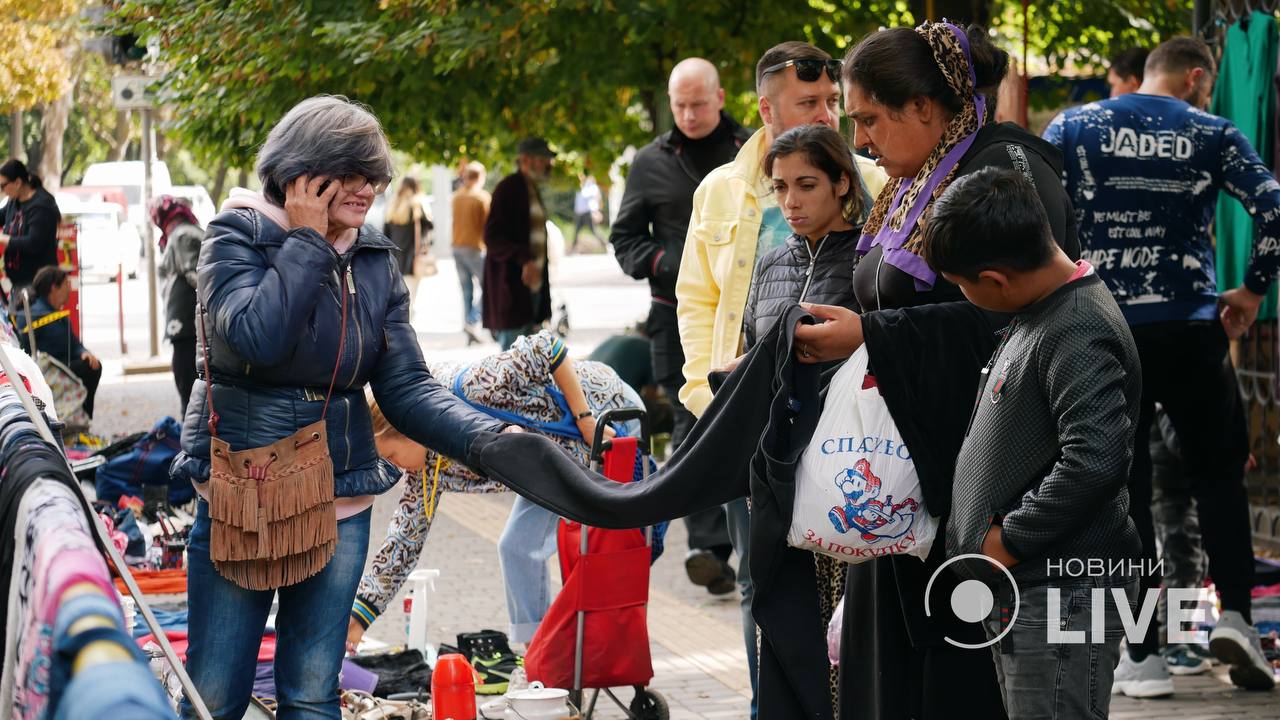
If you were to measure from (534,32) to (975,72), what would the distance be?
742 centimetres

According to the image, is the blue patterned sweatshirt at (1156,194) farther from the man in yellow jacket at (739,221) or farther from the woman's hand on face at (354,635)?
the woman's hand on face at (354,635)

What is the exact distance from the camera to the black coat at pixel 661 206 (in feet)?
24.8

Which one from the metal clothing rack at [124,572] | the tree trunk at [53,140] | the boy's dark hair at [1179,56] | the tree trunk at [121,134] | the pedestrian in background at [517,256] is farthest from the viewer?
→ the tree trunk at [121,134]

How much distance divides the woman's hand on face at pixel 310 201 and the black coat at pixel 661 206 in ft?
12.5

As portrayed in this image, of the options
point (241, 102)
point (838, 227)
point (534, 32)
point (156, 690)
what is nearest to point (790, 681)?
point (838, 227)

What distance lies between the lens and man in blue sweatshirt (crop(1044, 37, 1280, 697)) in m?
5.94

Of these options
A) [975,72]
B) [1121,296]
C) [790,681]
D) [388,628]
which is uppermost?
[975,72]

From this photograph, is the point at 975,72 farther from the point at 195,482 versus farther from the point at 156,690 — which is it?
the point at 156,690

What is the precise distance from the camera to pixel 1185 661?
6324 mm

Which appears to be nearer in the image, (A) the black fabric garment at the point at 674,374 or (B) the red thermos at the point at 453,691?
(B) the red thermos at the point at 453,691

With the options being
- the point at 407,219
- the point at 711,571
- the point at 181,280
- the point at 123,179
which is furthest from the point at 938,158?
the point at 123,179

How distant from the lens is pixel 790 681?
3.94 meters

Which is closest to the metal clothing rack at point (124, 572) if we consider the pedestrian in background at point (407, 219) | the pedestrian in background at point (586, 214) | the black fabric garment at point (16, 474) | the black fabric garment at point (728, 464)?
the black fabric garment at point (16, 474)

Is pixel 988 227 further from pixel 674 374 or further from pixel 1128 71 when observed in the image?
pixel 674 374
